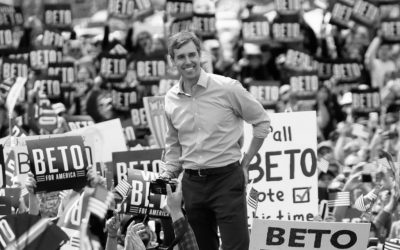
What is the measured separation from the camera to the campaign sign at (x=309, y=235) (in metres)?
10.0

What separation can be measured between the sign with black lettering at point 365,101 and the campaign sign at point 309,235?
11571 mm

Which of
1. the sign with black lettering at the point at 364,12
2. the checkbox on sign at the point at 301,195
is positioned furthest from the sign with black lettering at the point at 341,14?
the checkbox on sign at the point at 301,195

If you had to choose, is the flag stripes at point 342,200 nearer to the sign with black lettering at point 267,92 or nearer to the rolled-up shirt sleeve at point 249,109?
the rolled-up shirt sleeve at point 249,109

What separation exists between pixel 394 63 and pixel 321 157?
23.1 ft

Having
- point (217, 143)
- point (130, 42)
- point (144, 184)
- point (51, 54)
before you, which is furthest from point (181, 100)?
point (130, 42)

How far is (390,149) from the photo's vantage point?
17891 millimetres

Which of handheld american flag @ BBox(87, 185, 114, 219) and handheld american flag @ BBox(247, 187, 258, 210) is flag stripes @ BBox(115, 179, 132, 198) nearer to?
handheld american flag @ BBox(247, 187, 258, 210)

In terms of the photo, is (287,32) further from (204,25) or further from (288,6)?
(204,25)

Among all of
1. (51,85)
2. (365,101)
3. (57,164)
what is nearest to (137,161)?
(57,164)

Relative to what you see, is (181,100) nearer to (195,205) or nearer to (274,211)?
(195,205)

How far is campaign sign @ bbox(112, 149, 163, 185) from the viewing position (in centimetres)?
1366

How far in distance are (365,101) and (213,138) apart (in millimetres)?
11626

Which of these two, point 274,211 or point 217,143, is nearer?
point 217,143

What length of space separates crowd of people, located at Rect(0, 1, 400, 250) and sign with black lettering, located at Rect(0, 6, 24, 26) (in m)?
0.18
